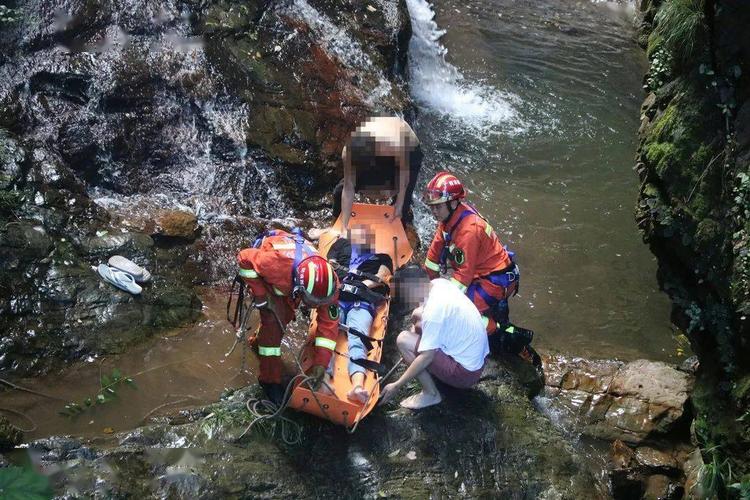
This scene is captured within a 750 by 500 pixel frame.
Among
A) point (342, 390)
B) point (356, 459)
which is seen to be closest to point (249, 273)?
point (342, 390)

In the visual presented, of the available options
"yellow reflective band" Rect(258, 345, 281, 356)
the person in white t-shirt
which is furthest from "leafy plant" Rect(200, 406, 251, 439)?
the person in white t-shirt

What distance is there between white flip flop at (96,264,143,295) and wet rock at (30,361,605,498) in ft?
4.80

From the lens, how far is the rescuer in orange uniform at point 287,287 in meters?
3.89

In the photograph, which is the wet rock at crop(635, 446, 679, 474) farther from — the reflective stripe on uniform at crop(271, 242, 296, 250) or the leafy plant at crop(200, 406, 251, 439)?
the reflective stripe on uniform at crop(271, 242, 296, 250)

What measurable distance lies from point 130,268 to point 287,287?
2399 mm

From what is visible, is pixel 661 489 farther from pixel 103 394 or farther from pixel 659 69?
pixel 103 394

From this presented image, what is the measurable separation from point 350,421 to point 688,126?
11.9 ft

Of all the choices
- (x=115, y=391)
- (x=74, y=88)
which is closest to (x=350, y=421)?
(x=115, y=391)

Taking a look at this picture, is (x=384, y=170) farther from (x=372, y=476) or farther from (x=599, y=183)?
(x=599, y=183)

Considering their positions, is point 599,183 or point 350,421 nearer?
point 350,421

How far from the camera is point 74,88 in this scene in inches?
275

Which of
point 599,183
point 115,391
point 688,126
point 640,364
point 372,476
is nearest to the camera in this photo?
point 372,476

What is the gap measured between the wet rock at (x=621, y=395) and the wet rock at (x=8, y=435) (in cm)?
438

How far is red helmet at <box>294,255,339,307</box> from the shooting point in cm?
385
